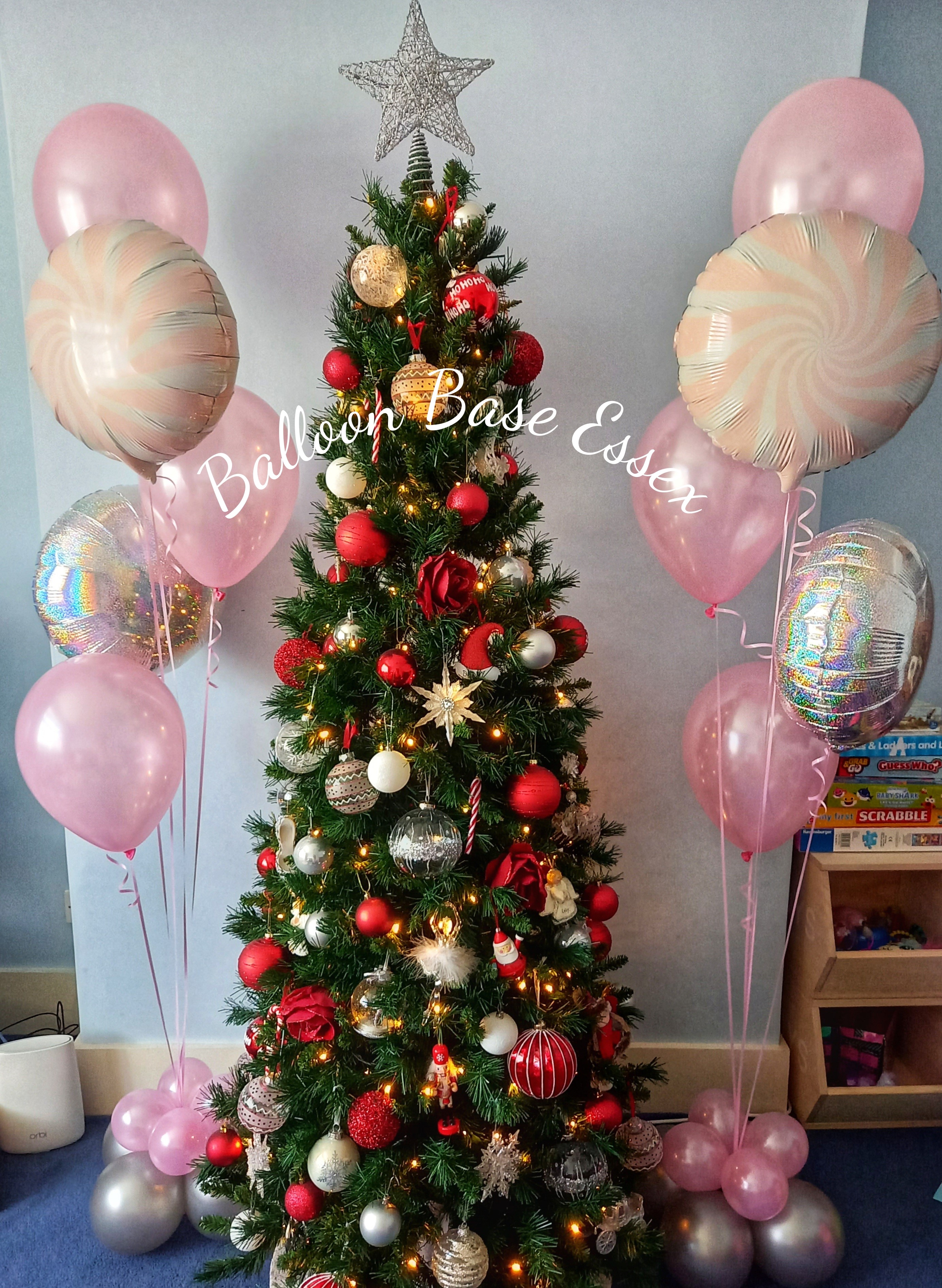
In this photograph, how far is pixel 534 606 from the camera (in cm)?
143

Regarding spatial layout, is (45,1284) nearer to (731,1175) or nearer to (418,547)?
(731,1175)

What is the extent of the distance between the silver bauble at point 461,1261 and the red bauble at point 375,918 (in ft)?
1.64

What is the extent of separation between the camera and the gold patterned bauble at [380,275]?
1366 mm

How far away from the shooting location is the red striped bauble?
4.53ft

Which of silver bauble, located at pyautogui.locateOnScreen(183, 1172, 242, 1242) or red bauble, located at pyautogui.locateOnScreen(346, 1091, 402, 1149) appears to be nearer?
Result: red bauble, located at pyautogui.locateOnScreen(346, 1091, 402, 1149)

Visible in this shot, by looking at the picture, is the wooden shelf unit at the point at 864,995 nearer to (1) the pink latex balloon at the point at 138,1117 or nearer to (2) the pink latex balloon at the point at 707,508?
(2) the pink latex balloon at the point at 707,508

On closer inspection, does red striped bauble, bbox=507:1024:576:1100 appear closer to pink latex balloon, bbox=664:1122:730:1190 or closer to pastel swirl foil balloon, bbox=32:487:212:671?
pink latex balloon, bbox=664:1122:730:1190

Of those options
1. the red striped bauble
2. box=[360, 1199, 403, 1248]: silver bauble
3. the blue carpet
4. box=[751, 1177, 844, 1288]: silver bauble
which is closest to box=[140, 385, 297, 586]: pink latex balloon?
A: the red striped bauble

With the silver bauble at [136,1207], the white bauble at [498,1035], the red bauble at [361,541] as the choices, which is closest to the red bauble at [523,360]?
the red bauble at [361,541]

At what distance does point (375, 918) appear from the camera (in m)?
1.38

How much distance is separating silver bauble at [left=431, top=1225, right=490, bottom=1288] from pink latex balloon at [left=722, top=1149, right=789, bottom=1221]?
537 mm

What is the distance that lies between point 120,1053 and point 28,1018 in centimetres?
45

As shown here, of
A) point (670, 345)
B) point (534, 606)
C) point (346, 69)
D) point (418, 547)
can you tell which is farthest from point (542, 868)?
point (346, 69)

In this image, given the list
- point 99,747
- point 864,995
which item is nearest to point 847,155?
point 99,747
